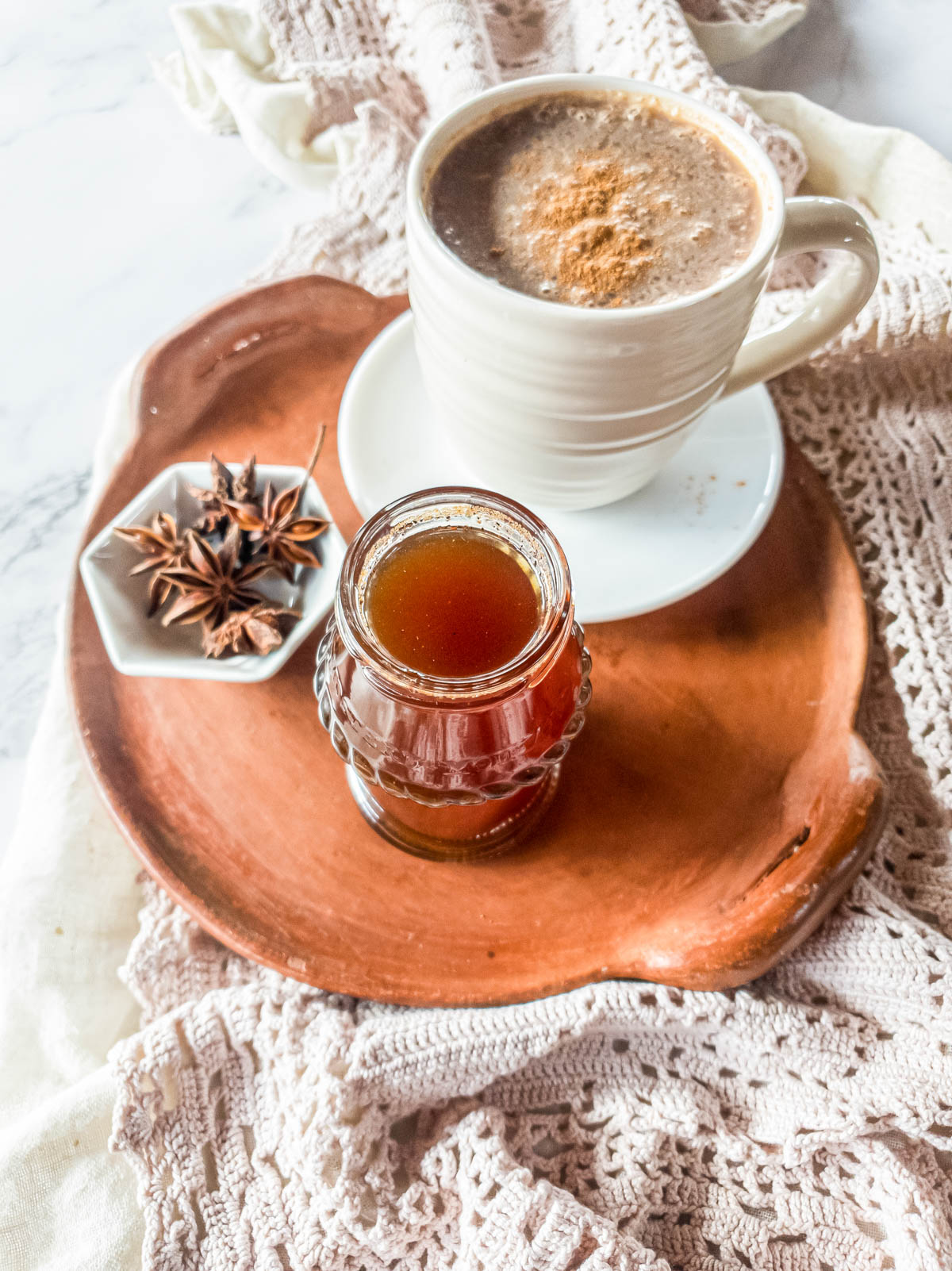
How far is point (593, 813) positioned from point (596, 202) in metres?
0.47

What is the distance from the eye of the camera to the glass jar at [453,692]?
2.08ft

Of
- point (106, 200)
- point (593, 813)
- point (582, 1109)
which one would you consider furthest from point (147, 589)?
point (106, 200)

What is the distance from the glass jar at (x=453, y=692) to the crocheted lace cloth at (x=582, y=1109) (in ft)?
0.65

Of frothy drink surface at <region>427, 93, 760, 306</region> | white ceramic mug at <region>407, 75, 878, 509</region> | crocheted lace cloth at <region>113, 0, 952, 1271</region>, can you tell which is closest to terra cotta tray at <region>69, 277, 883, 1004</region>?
crocheted lace cloth at <region>113, 0, 952, 1271</region>

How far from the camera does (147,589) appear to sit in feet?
2.84

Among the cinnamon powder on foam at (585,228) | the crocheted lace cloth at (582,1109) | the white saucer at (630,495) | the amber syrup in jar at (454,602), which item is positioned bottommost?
the crocheted lace cloth at (582,1109)

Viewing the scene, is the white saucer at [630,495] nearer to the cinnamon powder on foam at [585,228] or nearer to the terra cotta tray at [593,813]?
the terra cotta tray at [593,813]

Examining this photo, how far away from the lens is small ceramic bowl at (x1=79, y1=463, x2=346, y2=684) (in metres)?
0.80

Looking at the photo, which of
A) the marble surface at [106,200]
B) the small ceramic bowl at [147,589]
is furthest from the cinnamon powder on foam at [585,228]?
the marble surface at [106,200]

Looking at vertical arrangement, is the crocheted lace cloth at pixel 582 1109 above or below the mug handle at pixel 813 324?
below

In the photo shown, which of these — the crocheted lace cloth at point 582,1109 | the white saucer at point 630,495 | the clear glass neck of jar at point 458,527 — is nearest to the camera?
the clear glass neck of jar at point 458,527

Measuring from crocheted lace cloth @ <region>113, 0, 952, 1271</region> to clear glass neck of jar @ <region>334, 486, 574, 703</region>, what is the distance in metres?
0.29

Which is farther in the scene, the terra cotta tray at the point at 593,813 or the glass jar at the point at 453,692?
the terra cotta tray at the point at 593,813

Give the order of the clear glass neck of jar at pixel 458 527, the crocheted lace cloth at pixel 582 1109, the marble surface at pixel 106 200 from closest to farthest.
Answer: the clear glass neck of jar at pixel 458 527, the crocheted lace cloth at pixel 582 1109, the marble surface at pixel 106 200
